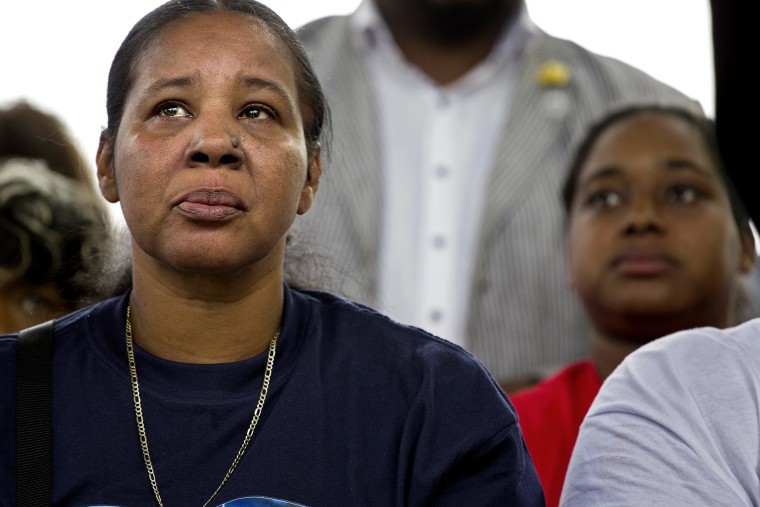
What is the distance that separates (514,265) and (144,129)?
166 cm

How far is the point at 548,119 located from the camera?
3395 millimetres

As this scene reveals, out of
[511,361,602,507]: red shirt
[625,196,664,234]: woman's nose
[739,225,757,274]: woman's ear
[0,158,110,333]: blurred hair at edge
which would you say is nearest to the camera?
[511,361,602,507]: red shirt

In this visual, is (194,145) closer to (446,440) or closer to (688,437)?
(446,440)

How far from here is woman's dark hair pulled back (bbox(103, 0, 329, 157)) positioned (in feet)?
5.96

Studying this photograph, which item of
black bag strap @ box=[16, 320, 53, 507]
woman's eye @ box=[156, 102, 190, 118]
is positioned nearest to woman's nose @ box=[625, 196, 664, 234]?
woman's eye @ box=[156, 102, 190, 118]

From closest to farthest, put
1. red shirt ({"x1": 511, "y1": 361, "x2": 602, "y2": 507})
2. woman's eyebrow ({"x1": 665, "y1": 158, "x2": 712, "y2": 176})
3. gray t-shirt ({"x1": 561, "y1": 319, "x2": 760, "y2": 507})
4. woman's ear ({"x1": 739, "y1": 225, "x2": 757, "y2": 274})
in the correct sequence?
gray t-shirt ({"x1": 561, "y1": 319, "x2": 760, "y2": 507}) < red shirt ({"x1": 511, "y1": 361, "x2": 602, "y2": 507}) < woman's eyebrow ({"x1": 665, "y1": 158, "x2": 712, "y2": 176}) < woman's ear ({"x1": 739, "y1": 225, "x2": 757, "y2": 274})

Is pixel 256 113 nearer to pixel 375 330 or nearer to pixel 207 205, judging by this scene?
pixel 207 205

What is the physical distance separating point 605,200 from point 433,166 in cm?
60

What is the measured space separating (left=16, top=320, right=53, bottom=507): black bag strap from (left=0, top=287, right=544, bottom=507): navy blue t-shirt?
0.04 ft

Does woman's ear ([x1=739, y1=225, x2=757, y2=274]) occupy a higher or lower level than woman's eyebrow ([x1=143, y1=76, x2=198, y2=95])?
lower

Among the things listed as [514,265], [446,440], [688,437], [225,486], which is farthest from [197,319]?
[514,265]

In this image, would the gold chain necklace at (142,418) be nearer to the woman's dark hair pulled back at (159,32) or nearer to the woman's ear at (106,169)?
the woman's ear at (106,169)

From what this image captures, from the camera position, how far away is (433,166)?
333 centimetres

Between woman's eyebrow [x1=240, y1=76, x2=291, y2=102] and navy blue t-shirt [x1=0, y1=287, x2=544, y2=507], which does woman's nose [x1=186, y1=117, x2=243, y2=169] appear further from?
navy blue t-shirt [x1=0, y1=287, x2=544, y2=507]
